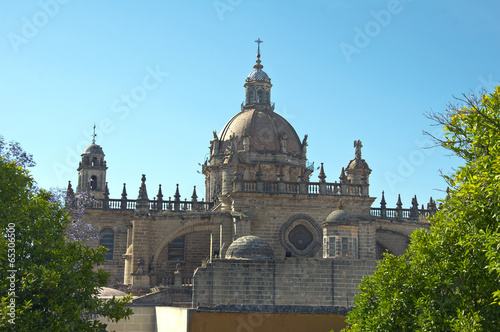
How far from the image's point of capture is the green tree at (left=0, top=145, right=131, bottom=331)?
587 inches

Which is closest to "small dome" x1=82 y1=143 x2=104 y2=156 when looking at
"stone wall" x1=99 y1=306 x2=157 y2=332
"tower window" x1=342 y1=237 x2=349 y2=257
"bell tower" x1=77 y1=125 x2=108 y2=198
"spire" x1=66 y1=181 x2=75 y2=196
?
"bell tower" x1=77 y1=125 x2=108 y2=198

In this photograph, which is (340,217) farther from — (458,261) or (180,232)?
(458,261)

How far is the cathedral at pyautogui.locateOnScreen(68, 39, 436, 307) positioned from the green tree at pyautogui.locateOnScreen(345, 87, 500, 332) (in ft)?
48.4

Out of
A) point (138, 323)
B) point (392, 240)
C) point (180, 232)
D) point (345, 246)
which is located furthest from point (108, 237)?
point (138, 323)

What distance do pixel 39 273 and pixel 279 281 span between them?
1495 cm

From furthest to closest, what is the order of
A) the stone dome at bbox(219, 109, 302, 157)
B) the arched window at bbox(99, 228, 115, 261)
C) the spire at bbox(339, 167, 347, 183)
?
1. the stone dome at bbox(219, 109, 302, 157)
2. the arched window at bbox(99, 228, 115, 261)
3. the spire at bbox(339, 167, 347, 183)

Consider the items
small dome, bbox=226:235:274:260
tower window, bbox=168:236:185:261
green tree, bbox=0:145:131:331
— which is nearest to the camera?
green tree, bbox=0:145:131:331

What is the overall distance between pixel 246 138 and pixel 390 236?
1190 centimetres

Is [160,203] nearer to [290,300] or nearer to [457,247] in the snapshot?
[290,300]

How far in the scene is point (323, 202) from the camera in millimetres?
38000

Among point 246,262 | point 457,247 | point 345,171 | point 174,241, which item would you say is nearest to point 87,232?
point 174,241

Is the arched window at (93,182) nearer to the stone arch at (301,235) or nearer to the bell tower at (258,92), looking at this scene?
the bell tower at (258,92)

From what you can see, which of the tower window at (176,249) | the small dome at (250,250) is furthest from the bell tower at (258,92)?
the small dome at (250,250)

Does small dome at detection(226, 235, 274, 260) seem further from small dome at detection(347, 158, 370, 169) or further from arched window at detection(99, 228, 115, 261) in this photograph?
arched window at detection(99, 228, 115, 261)
